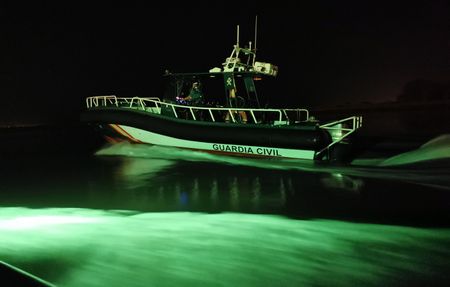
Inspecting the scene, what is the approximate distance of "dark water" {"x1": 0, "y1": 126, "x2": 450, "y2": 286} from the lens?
3338mm

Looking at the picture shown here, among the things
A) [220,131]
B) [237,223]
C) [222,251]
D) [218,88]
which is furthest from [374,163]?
[222,251]

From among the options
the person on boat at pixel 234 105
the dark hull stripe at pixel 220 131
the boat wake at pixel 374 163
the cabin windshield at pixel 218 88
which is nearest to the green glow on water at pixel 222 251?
the boat wake at pixel 374 163

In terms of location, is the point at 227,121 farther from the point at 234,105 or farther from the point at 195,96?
the point at 195,96

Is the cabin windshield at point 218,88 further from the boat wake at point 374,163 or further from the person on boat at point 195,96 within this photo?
the boat wake at point 374,163

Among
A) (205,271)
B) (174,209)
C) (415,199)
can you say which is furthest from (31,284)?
(415,199)

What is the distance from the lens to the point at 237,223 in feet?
15.3

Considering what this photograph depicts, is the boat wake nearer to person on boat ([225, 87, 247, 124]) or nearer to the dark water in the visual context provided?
the dark water

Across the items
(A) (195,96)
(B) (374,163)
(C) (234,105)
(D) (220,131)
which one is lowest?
(B) (374,163)

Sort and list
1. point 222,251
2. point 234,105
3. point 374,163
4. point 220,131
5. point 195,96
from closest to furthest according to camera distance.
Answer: point 222,251
point 374,163
point 220,131
point 234,105
point 195,96

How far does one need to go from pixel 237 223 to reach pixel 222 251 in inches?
34.0

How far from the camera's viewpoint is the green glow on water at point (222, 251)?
323 centimetres

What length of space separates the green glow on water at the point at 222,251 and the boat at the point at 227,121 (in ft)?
11.7

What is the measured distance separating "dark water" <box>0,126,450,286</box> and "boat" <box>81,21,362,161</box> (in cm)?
49

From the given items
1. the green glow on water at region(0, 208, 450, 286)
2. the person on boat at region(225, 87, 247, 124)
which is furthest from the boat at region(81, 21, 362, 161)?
the green glow on water at region(0, 208, 450, 286)
